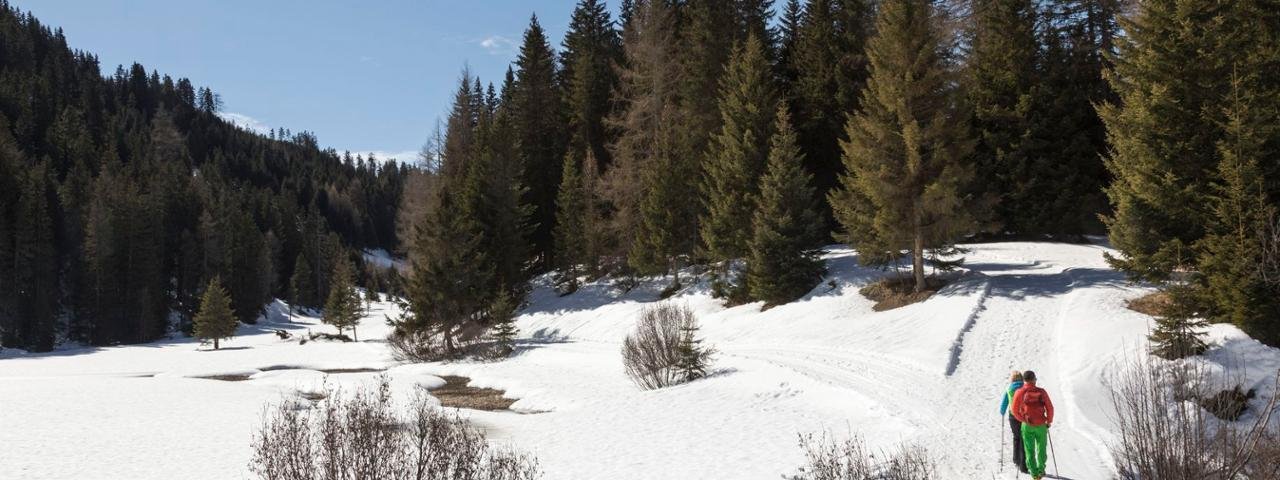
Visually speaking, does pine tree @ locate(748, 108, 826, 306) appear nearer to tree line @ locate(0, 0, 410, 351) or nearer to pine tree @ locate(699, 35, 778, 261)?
pine tree @ locate(699, 35, 778, 261)

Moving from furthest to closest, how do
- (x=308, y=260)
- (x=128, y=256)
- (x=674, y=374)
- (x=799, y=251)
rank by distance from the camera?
(x=308, y=260), (x=128, y=256), (x=799, y=251), (x=674, y=374)

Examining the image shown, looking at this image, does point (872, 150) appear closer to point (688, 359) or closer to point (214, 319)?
point (688, 359)

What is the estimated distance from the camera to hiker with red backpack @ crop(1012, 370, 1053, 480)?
30.8 ft

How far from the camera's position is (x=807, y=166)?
42.1 meters

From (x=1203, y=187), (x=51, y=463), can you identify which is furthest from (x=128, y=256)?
(x=1203, y=187)

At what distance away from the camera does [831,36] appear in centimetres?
4053

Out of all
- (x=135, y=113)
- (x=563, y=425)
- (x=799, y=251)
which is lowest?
(x=563, y=425)

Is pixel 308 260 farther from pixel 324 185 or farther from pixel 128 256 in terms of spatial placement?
pixel 324 185

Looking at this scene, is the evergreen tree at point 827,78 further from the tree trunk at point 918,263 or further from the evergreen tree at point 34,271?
the evergreen tree at point 34,271

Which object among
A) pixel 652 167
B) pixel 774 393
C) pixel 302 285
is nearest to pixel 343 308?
pixel 652 167

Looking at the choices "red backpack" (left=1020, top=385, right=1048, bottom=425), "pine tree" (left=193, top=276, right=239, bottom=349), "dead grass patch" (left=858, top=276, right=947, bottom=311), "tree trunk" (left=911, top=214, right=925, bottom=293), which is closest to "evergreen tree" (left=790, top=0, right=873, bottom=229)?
"dead grass patch" (left=858, top=276, right=947, bottom=311)

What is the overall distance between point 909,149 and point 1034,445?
16.5 meters

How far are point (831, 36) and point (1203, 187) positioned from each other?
25349 mm

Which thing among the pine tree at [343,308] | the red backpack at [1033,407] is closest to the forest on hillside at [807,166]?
the red backpack at [1033,407]
